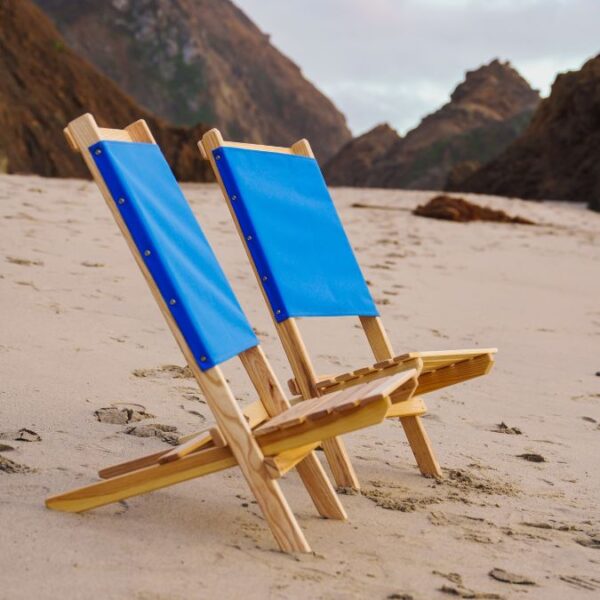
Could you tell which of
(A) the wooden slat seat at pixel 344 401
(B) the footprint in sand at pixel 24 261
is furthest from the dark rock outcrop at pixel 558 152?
(A) the wooden slat seat at pixel 344 401

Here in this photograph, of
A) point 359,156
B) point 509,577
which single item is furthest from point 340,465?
point 359,156

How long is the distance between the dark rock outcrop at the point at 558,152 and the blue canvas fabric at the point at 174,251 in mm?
16676

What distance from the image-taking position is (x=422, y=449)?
3.22 metres

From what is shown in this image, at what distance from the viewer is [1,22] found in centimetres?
2552

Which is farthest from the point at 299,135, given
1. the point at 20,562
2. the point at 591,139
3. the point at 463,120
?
the point at 20,562

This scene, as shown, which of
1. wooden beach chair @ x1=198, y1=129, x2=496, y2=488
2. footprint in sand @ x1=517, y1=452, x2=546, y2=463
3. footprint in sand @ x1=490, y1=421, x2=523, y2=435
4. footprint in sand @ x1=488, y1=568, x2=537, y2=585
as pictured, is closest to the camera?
footprint in sand @ x1=488, y1=568, x2=537, y2=585

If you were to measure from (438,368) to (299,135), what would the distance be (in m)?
Result: 64.1

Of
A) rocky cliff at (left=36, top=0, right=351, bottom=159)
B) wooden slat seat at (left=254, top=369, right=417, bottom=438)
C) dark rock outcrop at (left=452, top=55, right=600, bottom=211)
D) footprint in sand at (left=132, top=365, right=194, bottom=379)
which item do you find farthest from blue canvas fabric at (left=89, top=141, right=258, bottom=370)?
rocky cliff at (left=36, top=0, right=351, bottom=159)

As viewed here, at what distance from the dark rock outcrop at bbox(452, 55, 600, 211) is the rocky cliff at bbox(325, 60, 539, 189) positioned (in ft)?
58.4

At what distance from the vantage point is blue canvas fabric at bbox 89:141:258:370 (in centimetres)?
244

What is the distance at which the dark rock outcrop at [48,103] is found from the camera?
2338cm

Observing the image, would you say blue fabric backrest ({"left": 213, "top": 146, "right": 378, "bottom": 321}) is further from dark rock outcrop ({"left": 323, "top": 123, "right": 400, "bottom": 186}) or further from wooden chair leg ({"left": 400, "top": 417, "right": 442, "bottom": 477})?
dark rock outcrop ({"left": 323, "top": 123, "right": 400, "bottom": 186})

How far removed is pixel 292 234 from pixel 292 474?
817 mm

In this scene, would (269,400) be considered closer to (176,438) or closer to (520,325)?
(176,438)
